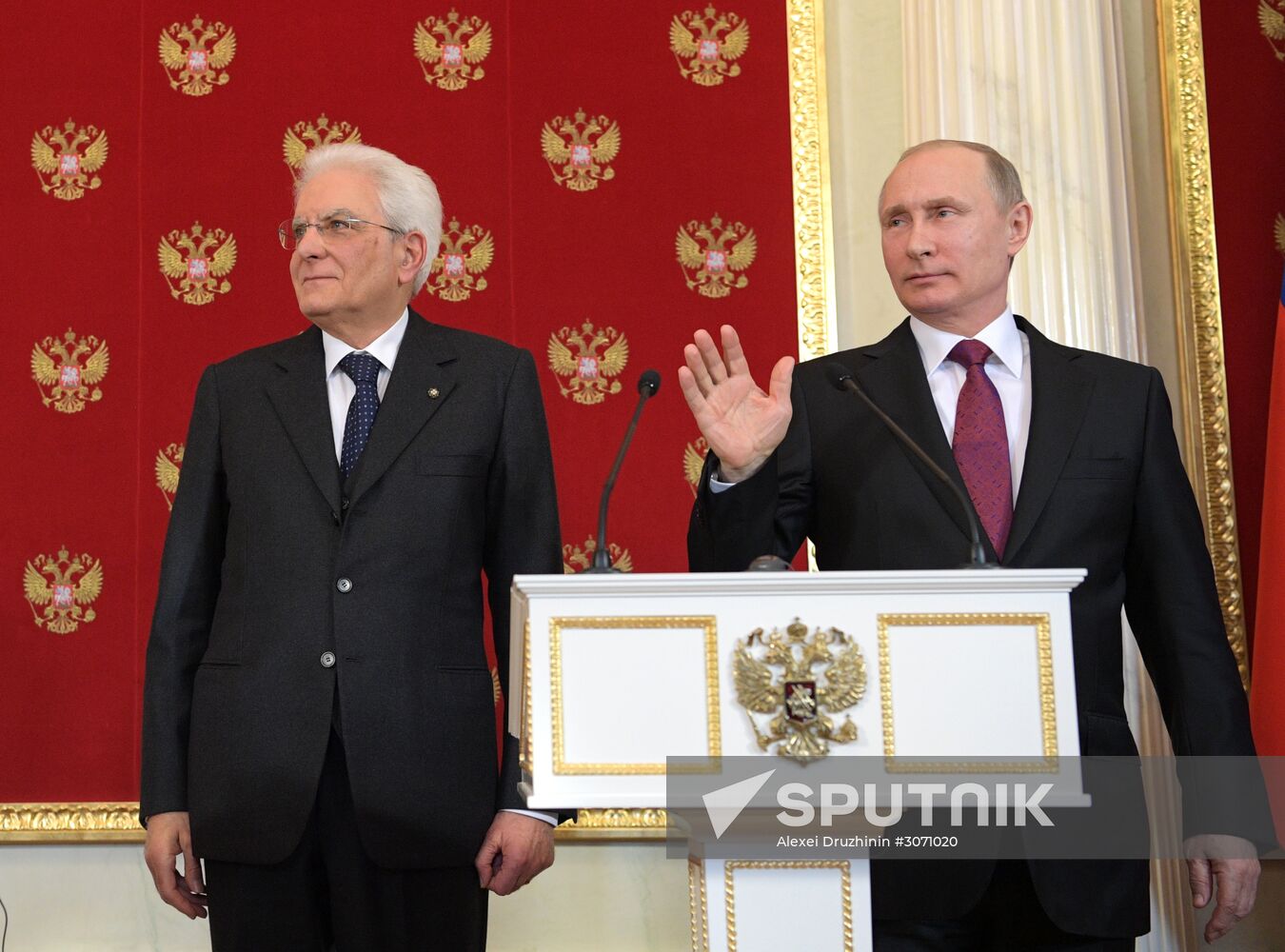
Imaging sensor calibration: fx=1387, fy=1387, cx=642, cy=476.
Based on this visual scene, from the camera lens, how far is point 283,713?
1900mm

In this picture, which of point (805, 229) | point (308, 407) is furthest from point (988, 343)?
point (805, 229)

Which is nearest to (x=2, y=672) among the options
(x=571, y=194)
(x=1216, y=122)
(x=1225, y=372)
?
(x=571, y=194)

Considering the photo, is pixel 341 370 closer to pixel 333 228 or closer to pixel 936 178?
pixel 333 228

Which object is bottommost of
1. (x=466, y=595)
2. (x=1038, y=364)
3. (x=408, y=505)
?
(x=466, y=595)

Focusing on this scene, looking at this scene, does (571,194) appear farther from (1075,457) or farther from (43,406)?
(1075,457)

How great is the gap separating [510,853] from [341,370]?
0.77m

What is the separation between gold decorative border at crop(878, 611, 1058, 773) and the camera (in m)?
1.29

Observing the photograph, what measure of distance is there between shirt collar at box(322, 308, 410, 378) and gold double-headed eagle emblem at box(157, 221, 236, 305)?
1.42 meters

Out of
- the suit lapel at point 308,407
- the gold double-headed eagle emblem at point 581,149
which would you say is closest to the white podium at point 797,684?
the suit lapel at point 308,407

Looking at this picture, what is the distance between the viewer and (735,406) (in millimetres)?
1609

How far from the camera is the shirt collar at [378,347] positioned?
2143 mm

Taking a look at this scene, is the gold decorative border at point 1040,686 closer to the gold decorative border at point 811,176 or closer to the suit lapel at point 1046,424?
the suit lapel at point 1046,424

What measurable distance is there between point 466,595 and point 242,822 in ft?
1.43

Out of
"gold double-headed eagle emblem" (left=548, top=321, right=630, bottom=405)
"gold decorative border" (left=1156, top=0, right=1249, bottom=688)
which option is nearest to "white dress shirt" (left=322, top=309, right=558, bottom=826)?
"gold double-headed eagle emblem" (left=548, top=321, right=630, bottom=405)
